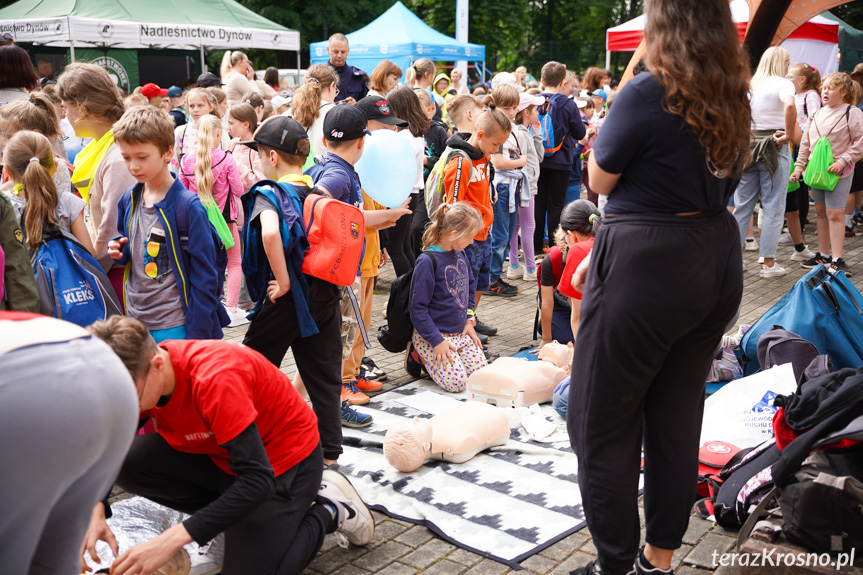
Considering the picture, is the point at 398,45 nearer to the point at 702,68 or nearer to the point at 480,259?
the point at 480,259

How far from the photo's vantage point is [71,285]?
136 inches

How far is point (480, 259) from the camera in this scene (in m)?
6.19

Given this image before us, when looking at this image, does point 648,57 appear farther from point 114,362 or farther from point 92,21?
point 92,21

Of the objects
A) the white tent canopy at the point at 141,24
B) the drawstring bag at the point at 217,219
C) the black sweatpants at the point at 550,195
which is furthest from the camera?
the white tent canopy at the point at 141,24

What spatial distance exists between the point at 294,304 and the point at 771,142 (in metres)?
5.75

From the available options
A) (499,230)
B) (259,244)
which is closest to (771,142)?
(499,230)

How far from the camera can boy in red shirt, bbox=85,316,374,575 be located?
2.47m

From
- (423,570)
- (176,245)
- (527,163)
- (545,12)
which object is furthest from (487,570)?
(545,12)

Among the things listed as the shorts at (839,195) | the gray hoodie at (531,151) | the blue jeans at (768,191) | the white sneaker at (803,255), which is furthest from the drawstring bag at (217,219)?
the white sneaker at (803,255)

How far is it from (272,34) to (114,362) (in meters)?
17.3

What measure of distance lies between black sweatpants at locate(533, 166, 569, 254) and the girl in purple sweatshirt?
348 centimetres

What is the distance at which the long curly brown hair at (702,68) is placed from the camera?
89.9 inches

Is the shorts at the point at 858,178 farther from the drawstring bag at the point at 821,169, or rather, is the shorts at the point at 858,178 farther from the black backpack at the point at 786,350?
the black backpack at the point at 786,350

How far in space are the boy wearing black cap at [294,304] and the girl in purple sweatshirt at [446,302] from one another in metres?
1.34
